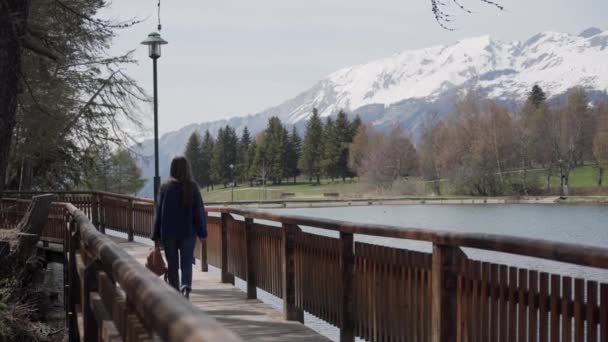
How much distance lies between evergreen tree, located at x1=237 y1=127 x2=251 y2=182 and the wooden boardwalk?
471 ft

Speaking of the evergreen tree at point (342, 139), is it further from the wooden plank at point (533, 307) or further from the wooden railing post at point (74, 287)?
the wooden plank at point (533, 307)

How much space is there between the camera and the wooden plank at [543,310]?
4410 millimetres

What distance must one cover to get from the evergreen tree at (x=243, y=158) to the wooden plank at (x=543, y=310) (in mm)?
151142

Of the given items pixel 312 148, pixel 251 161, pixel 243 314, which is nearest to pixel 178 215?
pixel 243 314

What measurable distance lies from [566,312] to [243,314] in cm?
543

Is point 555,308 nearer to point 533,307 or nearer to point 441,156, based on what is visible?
point 533,307

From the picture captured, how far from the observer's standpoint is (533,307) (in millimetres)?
4520

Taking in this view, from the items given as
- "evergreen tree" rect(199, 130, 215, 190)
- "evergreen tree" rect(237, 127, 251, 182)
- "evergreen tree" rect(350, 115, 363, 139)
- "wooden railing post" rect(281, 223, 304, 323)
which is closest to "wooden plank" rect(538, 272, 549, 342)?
"wooden railing post" rect(281, 223, 304, 323)

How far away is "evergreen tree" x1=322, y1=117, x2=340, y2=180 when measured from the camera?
141125 mm

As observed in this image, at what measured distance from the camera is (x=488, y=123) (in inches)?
4370

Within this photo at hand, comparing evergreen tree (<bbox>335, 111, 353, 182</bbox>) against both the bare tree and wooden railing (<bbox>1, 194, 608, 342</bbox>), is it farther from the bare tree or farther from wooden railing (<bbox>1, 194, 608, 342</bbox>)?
wooden railing (<bbox>1, 194, 608, 342</bbox>)

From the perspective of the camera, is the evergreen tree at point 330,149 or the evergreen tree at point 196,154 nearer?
the evergreen tree at point 330,149

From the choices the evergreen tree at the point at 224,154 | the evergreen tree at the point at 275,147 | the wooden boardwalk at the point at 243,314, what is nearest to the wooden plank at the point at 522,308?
the wooden boardwalk at the point at 243,314

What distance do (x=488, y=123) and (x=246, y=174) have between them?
57887 millimetres
